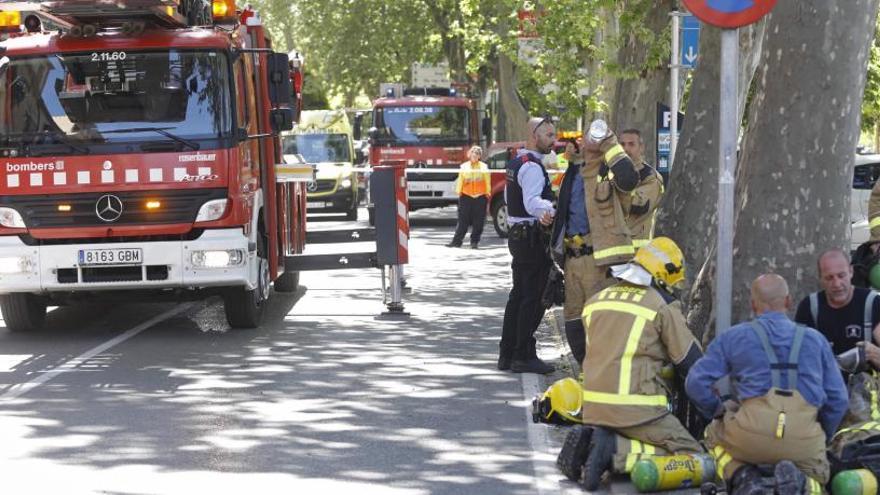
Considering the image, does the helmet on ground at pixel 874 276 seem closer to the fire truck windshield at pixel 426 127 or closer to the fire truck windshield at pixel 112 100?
the fire truck windshield at pixel 112 100

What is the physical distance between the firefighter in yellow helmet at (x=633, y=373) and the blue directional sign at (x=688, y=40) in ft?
36.8

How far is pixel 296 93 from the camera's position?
15852 mm

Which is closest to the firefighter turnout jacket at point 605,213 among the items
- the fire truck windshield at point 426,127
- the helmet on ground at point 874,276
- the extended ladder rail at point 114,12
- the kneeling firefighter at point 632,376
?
the helmet on ground at point 874,276

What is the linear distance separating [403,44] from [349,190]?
23.3 m

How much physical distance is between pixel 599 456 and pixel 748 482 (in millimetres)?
1074

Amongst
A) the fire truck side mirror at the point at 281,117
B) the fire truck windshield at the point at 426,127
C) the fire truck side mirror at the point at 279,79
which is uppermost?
the fire truck side mirror at the point at 279,79

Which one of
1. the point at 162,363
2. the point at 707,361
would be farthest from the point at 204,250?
the point at 707,361

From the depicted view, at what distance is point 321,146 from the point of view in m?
34.0

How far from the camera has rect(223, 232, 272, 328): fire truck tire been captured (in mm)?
13375

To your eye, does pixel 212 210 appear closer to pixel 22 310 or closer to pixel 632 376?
pixel 22 310

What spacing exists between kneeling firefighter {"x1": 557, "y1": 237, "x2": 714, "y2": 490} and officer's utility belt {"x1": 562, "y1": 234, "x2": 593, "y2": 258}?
232 centimetres

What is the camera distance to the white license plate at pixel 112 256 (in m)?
12.5

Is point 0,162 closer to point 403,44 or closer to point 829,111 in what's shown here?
point 829,111

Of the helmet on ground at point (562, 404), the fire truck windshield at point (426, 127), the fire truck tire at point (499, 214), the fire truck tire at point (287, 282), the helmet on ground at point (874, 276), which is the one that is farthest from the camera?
the fire truck windshield at point (426, 127)
